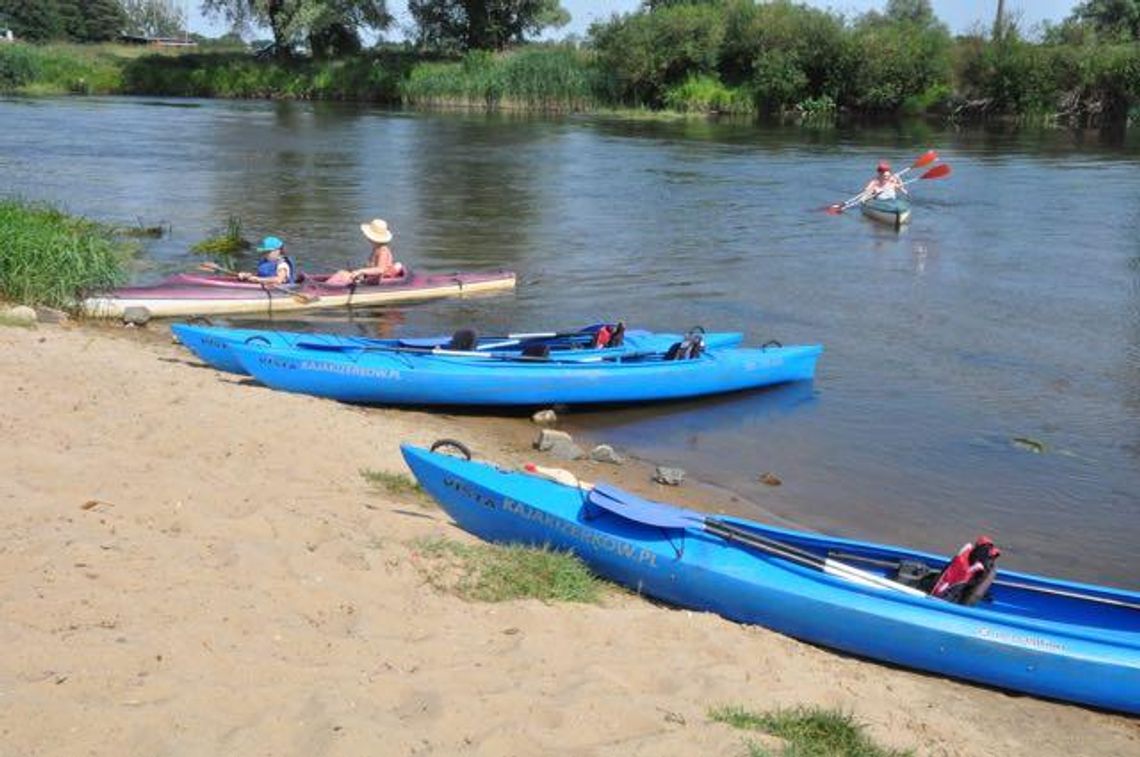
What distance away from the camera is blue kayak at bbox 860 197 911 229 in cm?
1966

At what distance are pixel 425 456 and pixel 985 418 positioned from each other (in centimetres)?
575

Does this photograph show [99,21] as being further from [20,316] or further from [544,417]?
[544,417]

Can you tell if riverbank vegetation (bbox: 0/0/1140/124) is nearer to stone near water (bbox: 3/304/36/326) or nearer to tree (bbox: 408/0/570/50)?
tree (bbox: 408/0/570/50)

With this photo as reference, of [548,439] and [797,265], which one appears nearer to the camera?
[548,439]

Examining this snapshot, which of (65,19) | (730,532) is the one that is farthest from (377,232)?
(65,19)

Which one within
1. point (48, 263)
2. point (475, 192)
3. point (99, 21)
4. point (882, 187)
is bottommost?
point (48, 263)

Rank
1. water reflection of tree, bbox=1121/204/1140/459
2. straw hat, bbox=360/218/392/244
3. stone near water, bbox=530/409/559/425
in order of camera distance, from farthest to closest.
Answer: straw hat, bbox=360/218/392/244, water reflection of tree, bbox=1121/204/1140/459, stone near water, bbox=530/409/559/425

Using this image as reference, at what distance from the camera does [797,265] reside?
653 inches

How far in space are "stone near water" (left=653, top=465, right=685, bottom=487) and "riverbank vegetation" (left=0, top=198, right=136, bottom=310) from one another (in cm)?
576

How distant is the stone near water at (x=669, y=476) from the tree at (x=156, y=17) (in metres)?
110

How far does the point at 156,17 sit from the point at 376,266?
11436cm

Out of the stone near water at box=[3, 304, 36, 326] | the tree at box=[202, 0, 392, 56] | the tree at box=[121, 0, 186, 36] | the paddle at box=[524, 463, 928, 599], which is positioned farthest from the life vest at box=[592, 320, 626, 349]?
the tree at box=[121, 0, 186, 36]

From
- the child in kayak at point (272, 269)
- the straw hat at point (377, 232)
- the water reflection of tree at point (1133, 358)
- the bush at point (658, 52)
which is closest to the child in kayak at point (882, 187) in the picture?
the water reflection of tree at point (1133, 358)

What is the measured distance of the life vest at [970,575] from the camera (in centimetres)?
539
